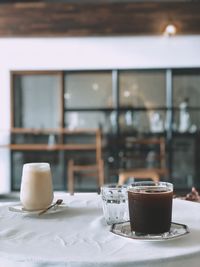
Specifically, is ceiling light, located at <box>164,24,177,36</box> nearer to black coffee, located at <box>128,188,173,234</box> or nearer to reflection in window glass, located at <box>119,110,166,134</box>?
reflection in window glass, located at <box>119,110,166,134</box>

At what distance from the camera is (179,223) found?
3.92 ft

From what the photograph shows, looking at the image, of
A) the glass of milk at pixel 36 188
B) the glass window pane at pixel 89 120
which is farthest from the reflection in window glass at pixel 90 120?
the glass of milk at pixel 36 188

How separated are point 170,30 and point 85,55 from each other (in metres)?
1.15

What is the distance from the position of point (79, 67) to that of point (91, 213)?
14.6 feet

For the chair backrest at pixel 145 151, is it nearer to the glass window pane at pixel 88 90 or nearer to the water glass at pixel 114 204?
the glass window pane at pixel 88 90

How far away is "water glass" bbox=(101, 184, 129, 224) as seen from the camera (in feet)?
4.03

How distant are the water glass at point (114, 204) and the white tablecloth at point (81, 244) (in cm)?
3

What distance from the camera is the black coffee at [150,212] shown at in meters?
1.06

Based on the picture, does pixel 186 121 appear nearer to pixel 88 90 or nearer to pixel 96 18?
pixel 88 90

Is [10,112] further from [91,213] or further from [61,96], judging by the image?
[91,213]

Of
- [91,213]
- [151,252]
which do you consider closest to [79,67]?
[91,213]

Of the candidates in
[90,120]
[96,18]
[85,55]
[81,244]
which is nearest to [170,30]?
[96,18]

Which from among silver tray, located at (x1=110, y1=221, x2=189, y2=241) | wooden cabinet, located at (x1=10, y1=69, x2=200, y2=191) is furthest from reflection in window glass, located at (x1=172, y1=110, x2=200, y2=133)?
silver tray, located at (x1=110, y1=221, x2=189, y2=241)

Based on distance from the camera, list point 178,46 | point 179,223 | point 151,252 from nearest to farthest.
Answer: point 151,252, point 179,223, point 178,46
